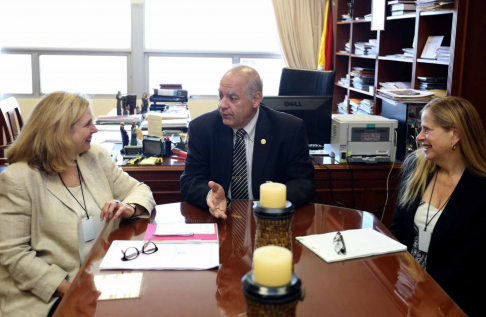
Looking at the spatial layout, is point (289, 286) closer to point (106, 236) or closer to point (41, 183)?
point (106, 236)

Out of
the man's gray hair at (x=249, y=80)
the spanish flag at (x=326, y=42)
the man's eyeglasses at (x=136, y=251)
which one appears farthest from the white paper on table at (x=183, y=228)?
the spanish flag at (x=326, y=42)

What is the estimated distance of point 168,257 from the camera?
60.6 inches

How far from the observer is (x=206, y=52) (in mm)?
6078

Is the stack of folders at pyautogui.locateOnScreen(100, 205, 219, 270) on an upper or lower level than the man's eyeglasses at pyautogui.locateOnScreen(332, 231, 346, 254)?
lower

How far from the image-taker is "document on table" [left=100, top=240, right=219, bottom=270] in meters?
1.47

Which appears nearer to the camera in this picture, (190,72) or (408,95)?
(408,95)

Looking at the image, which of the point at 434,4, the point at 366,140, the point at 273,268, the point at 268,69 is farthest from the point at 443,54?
the point at 268,69

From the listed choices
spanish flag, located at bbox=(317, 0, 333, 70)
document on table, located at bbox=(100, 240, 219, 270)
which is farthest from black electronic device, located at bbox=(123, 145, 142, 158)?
spanish flag, located at bbox=(317, 0, 333, 70)

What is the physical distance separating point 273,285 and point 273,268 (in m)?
0.03

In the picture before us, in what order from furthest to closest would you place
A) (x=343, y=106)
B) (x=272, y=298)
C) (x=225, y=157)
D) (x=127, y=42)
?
(x=127, y=42) < (x=343, y=106) < (x=225, y=157) < (x=272, y=298)

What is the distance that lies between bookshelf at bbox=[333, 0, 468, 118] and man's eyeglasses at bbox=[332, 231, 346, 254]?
178cm

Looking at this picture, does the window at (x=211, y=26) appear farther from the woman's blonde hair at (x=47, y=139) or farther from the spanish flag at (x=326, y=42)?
the woman's blonde hair at (x=47, y=139)

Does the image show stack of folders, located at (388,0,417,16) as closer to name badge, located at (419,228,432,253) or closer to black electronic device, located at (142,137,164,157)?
black electronic device, located at (142,137,164,157)

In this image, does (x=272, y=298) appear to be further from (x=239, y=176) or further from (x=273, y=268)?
(x=239, y=176)
